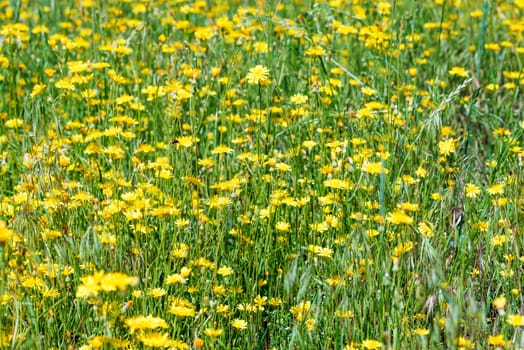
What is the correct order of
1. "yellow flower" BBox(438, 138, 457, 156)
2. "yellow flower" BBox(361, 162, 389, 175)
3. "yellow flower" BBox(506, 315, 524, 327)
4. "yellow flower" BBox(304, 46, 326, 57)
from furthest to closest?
"yellow flower" BBox(304, 46, 326, 57) → "yellow flower" BBox(438, 138, 457, 156) → "yellow flower" BBox(361, 162, 389, 175) → "yellow flower" BBox(506, 315, 524, 327)

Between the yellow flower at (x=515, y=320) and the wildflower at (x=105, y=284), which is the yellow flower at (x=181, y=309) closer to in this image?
the wildflower at (x=105, y=284)

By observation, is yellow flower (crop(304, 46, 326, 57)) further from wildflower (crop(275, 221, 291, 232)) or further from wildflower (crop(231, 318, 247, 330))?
wildflower (crop(231, 318, 247, 330))

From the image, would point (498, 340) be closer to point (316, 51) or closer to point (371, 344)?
point (371, 344)

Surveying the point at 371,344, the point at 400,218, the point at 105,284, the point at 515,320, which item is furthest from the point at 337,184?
the point at 105,284

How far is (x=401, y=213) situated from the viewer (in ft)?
8.51

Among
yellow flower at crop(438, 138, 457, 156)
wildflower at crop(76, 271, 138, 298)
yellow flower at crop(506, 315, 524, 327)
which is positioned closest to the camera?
wildflower at crop(76, 271, 138, 298)

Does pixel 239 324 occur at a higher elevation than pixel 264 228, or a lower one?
lower

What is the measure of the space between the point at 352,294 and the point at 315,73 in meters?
1.82

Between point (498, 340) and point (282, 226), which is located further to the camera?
point (282, 226)

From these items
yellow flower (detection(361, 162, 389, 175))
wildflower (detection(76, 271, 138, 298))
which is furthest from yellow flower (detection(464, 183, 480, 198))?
wildflower (detection(76, 271, 138, 298))

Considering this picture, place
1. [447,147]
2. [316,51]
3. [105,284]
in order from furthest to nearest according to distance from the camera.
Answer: [316,51] < [447,147] < [105,284]

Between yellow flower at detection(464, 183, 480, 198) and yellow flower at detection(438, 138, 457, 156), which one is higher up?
yellow flower at detection(438, 138, 457, 156)

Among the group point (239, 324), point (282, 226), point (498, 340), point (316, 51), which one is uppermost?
point (316, 51)

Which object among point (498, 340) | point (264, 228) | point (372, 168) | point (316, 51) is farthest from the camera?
point (316, 51)
